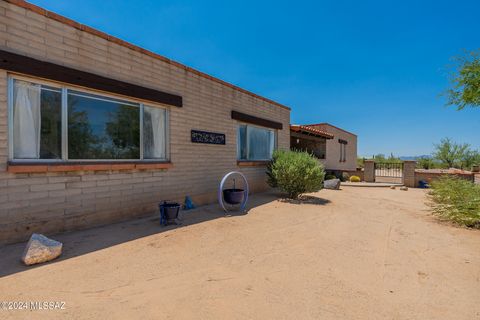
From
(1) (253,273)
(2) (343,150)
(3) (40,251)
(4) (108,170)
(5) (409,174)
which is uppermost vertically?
(2) (343,150)

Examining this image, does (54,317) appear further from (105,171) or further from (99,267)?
(105,171)

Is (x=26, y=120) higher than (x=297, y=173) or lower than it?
higher

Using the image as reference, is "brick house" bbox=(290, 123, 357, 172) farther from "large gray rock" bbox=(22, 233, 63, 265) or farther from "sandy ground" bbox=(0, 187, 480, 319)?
"large gray rock" bbox=(22, 233, 63, 265)

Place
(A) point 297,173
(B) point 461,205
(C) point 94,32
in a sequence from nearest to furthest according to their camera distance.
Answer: (C) point 94,32 → (B) point 461,205 → (A) point 297,173

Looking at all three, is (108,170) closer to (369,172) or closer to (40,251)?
(40,251)

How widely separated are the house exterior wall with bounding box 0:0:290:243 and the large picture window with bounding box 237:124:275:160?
1.93 feet

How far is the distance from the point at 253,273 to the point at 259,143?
7.38 metres

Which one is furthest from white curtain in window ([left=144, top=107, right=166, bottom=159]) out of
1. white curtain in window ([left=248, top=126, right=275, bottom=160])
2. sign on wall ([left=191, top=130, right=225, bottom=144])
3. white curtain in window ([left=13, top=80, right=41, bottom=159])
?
white curtain in window ([left=248, top=126, right=275, bottom=160])

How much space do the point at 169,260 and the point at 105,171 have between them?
2606 millimetres

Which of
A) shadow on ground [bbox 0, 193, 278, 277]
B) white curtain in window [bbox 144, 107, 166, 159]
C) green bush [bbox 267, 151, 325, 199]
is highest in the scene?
white curtain in window [bbox 144, 107, 166, 159]

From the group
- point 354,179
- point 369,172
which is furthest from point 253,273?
point 369,172

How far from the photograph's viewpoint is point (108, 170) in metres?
5.10

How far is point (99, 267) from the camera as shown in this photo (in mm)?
3178

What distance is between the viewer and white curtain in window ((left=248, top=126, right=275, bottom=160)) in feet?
31.8
